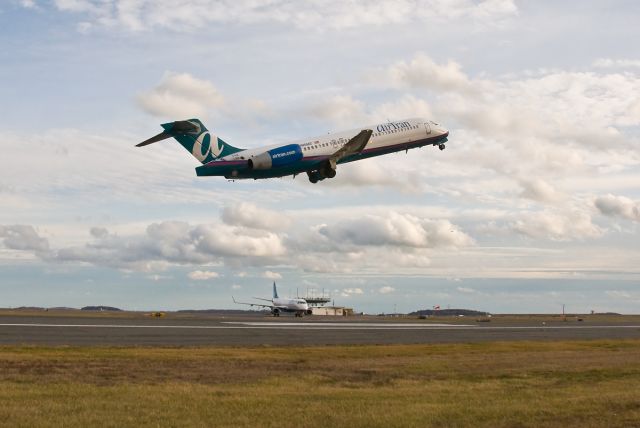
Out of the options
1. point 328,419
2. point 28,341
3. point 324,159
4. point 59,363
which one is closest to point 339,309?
point 324,159

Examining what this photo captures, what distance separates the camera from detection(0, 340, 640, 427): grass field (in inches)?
827

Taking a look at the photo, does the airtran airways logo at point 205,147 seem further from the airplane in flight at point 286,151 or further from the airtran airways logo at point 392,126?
the airtran airways logo at point 392,126

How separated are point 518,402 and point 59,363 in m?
21.2

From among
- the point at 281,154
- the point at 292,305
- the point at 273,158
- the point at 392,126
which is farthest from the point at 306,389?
the point at 292,305

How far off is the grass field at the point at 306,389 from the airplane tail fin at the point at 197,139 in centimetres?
2249

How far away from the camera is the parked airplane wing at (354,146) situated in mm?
61688

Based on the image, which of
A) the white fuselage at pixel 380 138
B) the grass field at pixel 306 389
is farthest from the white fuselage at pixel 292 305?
the grass field at pixel 306 389

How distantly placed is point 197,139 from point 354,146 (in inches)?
541

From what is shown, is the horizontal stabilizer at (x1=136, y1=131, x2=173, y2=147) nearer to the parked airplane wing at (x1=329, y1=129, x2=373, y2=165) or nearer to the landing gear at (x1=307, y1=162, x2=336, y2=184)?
the landing gear at (x1=307, y1=162, x2=336, y2=184)

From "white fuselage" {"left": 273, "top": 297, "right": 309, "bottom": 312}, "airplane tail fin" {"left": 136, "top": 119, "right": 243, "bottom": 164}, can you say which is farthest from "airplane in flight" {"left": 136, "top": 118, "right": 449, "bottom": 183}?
"white fuselage" {"left": 273, "top": 297, "right": 309, "bottom": 312}

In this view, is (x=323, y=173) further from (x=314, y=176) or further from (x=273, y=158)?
(x=273, y=158)

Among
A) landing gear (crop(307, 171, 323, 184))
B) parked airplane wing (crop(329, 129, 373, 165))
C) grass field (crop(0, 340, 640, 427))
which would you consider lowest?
grass field (crop(0, 340, 640, 427))

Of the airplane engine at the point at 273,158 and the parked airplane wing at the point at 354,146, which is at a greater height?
the parked airplane wing at the point at 354,146

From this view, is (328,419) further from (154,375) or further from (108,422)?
(154,375)
